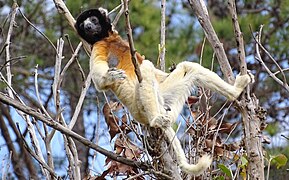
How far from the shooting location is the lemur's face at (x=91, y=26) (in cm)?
583

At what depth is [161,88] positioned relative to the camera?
5.57 metres

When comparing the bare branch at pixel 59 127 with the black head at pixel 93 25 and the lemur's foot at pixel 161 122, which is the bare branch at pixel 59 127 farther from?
the black head at pixel 93 25

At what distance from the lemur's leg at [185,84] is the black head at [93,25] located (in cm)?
71

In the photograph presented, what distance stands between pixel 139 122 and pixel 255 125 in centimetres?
90

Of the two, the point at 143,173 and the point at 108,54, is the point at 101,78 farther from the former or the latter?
the point at 143,173

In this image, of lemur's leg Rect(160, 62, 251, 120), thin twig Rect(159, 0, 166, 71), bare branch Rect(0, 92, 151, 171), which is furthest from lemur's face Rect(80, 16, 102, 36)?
bare branch Rect(0, 92, 151, 171)

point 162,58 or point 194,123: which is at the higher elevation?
point 162,58

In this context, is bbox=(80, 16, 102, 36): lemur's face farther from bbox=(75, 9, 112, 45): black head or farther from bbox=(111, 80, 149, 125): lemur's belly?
bbox=(111, 80, 149, 125): lemur's belly

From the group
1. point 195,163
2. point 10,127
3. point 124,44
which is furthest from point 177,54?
point 195,163

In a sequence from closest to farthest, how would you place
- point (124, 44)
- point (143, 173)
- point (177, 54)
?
point (143, 173) → point (124, 44) → point (177, 54)

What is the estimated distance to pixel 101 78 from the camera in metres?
5.19

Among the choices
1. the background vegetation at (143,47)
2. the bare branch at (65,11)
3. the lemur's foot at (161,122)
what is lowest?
the lemur's foot at (161,122)

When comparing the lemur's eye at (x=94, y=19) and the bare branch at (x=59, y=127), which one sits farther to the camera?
the lemur's eye at (x=94, y=19)

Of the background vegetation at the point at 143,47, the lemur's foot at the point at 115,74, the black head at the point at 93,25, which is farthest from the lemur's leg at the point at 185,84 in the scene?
the background vegetation at the point at 143,47
